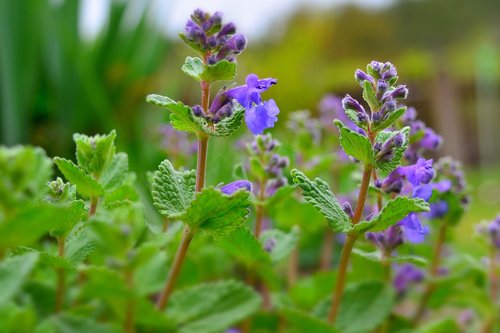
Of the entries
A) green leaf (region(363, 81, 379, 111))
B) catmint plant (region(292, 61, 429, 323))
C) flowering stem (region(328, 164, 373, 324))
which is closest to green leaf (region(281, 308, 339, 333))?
flowering stem (region(328, 164, 373, 324))

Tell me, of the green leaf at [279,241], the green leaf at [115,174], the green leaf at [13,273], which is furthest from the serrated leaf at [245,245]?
the green leaf at [13,273]

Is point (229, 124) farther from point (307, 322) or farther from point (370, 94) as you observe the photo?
point (307, 322)

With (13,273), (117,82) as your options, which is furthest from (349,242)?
(117,82)

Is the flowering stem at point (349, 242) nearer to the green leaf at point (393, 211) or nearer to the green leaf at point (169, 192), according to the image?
the green leaf at point (393, 211)

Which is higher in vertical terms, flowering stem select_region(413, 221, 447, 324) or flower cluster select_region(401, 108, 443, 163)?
flower cluster select_region(401, 108, 443, 163)

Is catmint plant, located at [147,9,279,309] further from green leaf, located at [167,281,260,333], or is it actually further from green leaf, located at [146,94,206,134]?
green leaf, located at [167,281,260,333]

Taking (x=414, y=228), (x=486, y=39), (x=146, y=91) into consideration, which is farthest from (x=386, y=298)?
(x=486, y=39)
